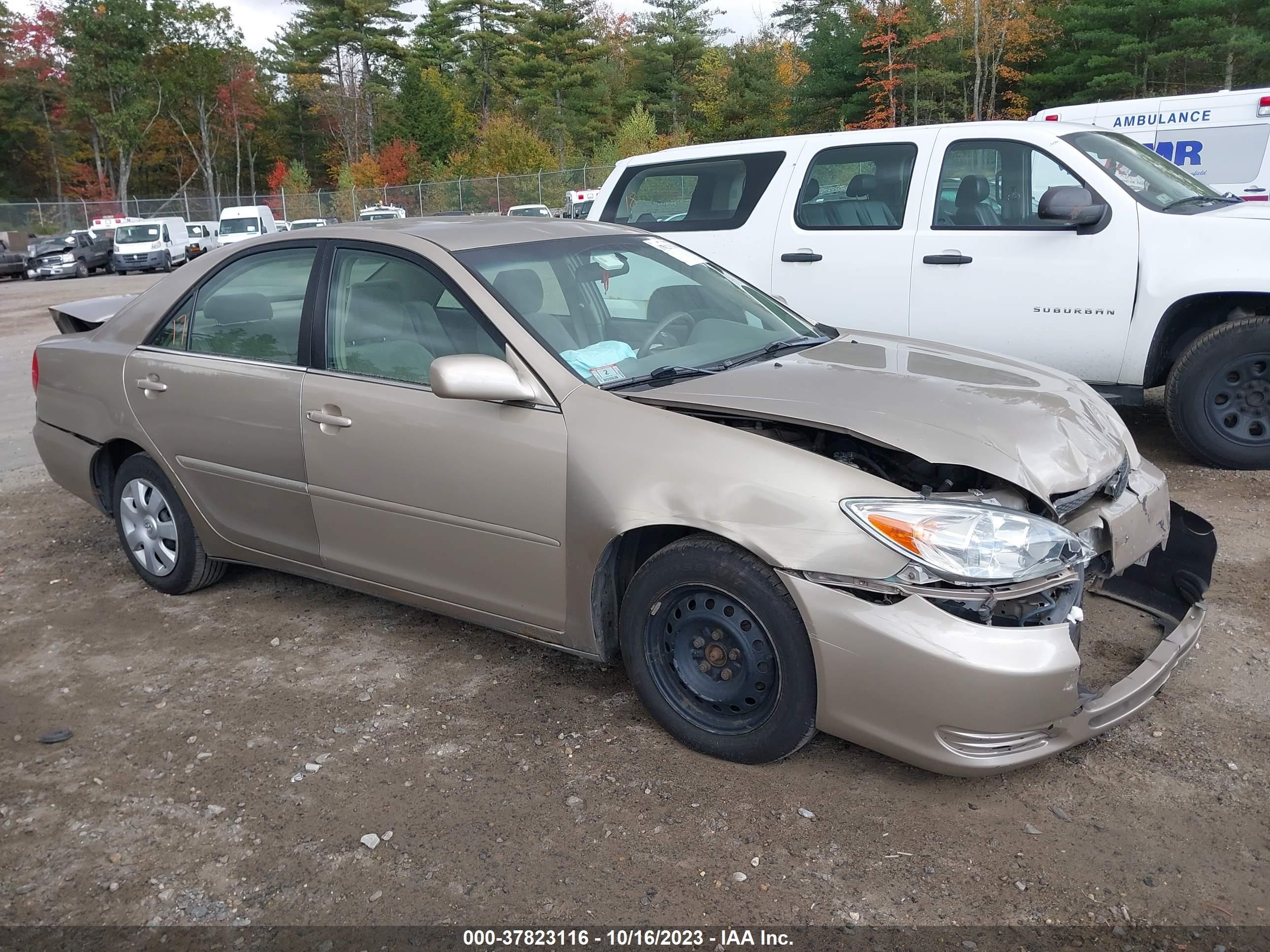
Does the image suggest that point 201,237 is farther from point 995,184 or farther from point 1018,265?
point 1018,265

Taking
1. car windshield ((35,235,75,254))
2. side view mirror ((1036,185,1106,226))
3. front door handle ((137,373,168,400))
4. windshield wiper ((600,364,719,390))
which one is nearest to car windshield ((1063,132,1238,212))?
side view mirror ((1036,185,1106,226))

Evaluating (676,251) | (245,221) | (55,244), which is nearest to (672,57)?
(245,221)

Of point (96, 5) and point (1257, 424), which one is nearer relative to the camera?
point (1257, 424)

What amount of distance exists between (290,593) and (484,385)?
80.1 inches

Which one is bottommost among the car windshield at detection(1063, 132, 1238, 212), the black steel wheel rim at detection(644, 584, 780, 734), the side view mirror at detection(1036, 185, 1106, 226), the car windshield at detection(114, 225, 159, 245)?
the black steel wheel rim at detection(644, 584, 780, 734)

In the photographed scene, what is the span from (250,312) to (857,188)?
394cm

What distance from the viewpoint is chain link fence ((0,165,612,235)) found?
4088 cm

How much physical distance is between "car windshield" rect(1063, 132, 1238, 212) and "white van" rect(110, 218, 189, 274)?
3263 centimetres

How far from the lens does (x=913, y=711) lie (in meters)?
2.65

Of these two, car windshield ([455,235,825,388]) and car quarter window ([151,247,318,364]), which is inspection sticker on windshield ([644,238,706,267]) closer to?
car windshield ([455,235,825,388])

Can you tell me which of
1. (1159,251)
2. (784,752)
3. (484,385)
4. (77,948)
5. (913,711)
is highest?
(1159,251)

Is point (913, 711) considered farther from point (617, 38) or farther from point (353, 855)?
point (617, 38)

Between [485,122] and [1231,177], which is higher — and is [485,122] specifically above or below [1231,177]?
above

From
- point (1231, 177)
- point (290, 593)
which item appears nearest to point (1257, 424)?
point (290, 593)
